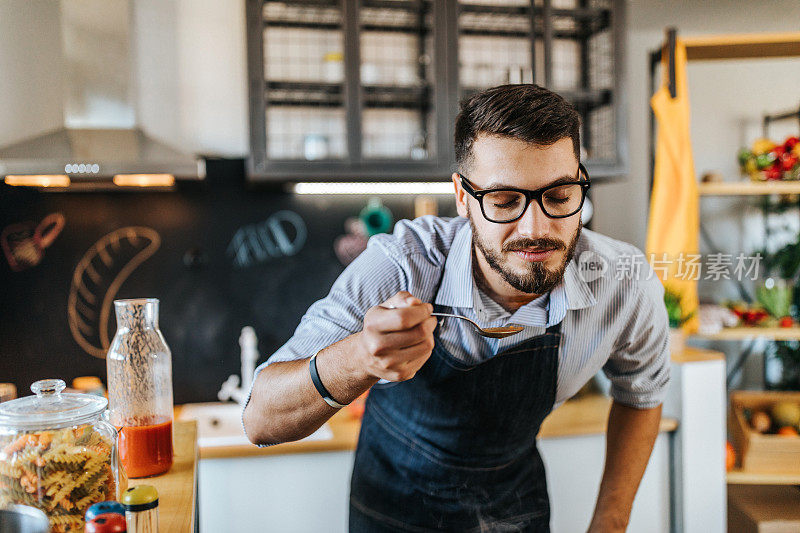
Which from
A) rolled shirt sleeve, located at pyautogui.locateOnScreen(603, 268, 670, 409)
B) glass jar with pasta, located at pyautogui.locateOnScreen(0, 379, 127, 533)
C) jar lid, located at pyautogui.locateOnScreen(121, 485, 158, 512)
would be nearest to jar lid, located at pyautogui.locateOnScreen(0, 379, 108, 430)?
glass jar with pasta, located at pyautogui.locateOnScreen(0, 379, 127, 533)

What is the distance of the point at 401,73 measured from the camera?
2285 mm

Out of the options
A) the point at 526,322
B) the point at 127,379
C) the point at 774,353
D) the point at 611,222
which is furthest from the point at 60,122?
the point at 774,353

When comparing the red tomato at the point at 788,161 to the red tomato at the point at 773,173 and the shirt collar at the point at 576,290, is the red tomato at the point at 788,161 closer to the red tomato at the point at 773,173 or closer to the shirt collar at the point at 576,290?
the red tomato at the point at 773,173

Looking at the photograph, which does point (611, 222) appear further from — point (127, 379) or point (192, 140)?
point (127, 379)

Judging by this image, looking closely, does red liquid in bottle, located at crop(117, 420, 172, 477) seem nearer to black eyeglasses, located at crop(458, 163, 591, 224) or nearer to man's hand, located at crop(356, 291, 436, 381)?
man's hand, located at crop(356, 291, 436, 381)

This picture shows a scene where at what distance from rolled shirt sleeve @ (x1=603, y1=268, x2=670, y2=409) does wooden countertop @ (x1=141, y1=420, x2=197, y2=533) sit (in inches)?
34.0

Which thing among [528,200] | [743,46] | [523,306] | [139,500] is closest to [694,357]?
[743,46]

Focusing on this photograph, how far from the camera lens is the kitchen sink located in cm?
194

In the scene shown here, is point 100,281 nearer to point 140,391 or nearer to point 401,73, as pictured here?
point 401,73

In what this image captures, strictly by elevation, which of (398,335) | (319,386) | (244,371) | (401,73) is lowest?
(244,371)

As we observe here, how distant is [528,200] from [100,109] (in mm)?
1680

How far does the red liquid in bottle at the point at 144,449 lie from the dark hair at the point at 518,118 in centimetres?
68

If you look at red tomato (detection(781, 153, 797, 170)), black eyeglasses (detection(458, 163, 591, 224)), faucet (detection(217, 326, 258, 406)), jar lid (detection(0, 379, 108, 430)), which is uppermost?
red tomato (detection(781, 153, 797, 170))

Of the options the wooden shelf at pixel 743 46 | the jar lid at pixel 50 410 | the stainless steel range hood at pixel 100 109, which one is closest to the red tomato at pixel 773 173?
the wooden shelf at pixel 743 46
